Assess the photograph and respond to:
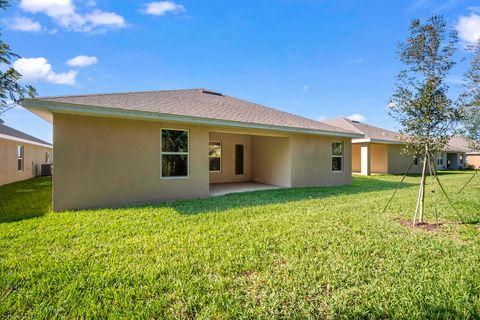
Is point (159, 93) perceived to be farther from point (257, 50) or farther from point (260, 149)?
point (257, 50)

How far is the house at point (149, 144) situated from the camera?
7062 mm

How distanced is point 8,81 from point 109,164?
10.5 ft

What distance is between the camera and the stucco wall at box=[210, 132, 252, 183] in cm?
1395

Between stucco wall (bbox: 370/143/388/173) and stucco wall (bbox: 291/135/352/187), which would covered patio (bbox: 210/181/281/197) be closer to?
stucco wall (bbox: 291/135/352/187)

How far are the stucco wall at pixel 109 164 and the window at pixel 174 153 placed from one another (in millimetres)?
183

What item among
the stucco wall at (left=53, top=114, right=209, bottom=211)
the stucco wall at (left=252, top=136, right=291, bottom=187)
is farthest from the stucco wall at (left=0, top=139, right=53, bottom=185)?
the stucco wall at (left=252, top=136, right=291, bottom=187)

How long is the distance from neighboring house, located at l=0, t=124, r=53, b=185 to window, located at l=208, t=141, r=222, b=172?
10495 mm

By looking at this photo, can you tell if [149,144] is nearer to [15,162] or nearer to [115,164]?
[115,164]

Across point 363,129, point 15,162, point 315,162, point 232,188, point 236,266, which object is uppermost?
point 363,129

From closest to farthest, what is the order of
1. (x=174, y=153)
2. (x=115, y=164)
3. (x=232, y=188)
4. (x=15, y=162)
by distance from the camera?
(x=115, y=164)
(x=174, y=153)
(x=232, y=188)
(x=15, y=162)

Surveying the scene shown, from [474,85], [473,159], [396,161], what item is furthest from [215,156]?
[473,159]

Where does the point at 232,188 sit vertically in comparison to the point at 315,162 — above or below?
below

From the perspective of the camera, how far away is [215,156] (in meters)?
13.9

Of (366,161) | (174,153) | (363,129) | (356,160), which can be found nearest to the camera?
(174,153)
